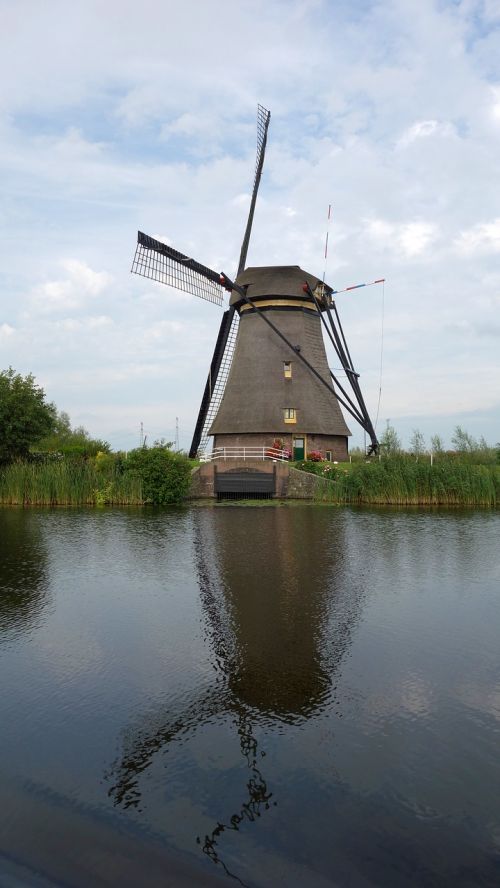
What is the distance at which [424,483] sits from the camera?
2144cm

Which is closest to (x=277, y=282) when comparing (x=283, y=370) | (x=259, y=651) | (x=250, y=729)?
(x=283, y=370)

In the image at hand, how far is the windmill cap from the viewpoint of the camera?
26.8 meters

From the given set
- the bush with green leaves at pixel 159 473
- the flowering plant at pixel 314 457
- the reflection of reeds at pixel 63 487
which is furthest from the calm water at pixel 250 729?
the flowering plant at pixel 314 457

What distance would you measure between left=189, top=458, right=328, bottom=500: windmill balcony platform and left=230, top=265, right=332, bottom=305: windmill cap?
7.09 meters

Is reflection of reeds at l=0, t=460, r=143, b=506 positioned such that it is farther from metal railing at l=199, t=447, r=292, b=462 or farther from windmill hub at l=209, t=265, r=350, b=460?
windmill hub at l=209, t=265, r=350, b=460

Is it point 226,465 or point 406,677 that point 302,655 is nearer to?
point 406,677

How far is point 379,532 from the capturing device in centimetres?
1457

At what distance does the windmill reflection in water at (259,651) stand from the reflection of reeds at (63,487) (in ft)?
36.3

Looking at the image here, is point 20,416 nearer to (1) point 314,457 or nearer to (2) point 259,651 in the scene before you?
(1) point 314,457

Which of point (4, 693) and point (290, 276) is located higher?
point (290, 276)

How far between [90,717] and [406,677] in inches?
104

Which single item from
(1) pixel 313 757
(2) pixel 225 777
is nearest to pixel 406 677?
(1) pixel 313 757

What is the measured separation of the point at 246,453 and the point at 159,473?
4.90 meters

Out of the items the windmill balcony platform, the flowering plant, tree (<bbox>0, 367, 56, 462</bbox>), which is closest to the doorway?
the flowering plant
